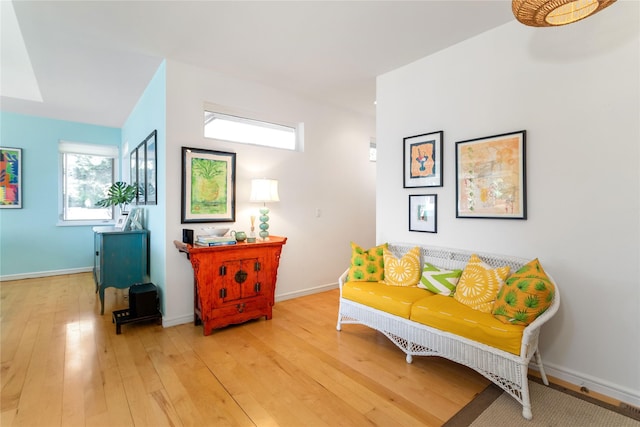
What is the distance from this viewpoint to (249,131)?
3598 millimetres

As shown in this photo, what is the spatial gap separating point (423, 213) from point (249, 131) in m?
2.19

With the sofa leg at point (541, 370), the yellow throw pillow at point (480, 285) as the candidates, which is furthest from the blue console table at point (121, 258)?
the sofa leg at point (541, 370)

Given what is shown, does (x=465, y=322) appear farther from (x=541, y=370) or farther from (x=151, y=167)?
(x=151, y=167)

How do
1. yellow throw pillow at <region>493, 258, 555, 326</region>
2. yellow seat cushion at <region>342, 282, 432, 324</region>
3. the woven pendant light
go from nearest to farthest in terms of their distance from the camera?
the woven pendant light, yellow throw pillow at <region>493, 258, 555, 326</region>, yellow seat cushion at <region>342, 282, 432, 324</region>

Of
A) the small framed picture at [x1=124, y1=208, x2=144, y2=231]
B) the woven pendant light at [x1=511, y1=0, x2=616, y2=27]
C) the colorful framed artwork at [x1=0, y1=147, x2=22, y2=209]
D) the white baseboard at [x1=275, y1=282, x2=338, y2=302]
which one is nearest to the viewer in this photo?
the woven pendant light at [x1=511, y1=0, x2=616, y2=27]

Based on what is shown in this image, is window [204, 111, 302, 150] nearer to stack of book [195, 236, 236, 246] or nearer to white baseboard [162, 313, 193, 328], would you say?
stack of book [195, 236, 236, 246]

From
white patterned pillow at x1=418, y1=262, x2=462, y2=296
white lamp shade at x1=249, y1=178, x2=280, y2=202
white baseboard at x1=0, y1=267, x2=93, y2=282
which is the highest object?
white lamp shade at x1=249, y1=178, x2=280, y2=202

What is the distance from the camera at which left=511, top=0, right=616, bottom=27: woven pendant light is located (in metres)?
1.41

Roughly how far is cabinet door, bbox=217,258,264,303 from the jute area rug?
2.00 m

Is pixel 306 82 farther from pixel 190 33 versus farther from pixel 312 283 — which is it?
pixel 312 283

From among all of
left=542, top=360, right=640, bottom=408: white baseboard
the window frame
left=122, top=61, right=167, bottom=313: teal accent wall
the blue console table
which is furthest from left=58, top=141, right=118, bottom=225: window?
left=542, top=360, right=640, bottom=408: white baseboard

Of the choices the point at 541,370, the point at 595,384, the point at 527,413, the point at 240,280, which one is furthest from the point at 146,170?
the point at 595,384

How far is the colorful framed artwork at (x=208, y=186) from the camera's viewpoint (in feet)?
9.96

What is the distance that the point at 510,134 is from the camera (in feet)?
7.55
